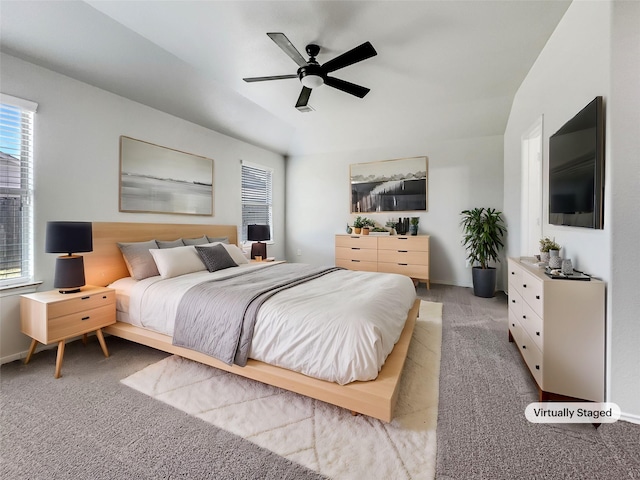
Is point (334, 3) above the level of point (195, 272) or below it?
above

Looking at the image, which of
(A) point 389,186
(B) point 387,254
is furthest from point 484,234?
(A) point 389,186

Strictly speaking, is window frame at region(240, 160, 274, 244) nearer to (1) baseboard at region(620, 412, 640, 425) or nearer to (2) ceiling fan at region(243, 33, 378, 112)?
(2) ceiling fan at region(243, 33, 378, 112)

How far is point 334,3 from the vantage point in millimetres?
2197

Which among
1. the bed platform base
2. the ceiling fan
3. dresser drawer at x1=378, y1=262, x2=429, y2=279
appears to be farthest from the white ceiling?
the bed platform base

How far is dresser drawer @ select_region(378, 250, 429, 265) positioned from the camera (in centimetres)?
473

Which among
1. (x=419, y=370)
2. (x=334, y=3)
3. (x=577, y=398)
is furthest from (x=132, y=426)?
(x=334, y=3)

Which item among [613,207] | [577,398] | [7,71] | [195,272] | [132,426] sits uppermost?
[7,71]

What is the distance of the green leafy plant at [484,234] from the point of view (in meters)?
4.35

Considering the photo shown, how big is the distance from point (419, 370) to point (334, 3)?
298 centimetres

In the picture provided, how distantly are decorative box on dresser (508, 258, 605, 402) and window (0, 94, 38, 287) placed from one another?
13.2 feet

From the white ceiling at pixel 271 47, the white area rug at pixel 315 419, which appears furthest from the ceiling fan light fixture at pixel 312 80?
the white area rug at pixel 315 419

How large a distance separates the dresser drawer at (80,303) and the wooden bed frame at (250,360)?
0.27 meters

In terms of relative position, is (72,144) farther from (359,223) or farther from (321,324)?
(359,223)

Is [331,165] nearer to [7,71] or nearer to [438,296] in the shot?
[438,296]
